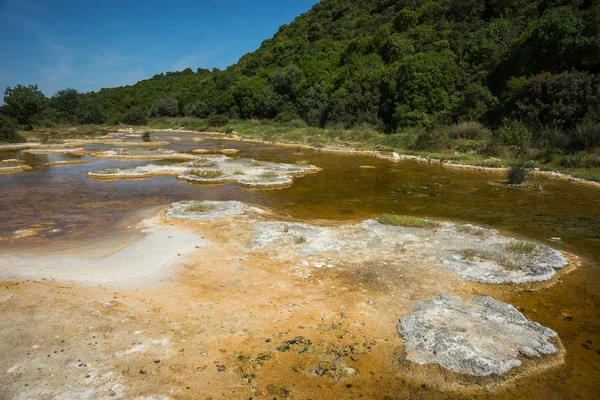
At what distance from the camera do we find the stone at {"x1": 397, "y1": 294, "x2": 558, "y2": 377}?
4.24 metres

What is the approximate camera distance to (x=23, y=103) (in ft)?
152

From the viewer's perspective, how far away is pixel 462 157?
21.8 m

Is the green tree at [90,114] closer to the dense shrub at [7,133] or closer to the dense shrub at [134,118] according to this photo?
the dense shrub at [134,118]

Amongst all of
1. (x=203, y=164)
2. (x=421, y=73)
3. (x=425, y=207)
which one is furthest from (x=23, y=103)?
(x=425, y=207)

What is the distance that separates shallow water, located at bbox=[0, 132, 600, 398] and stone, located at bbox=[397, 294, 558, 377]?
1.01 feet

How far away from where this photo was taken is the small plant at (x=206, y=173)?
16.3 m

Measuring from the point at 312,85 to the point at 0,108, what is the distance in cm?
3964

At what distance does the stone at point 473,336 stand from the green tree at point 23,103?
2196 inches

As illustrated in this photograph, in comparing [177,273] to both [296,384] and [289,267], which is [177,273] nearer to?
[289,267]

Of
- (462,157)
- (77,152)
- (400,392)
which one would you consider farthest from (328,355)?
(77,152)

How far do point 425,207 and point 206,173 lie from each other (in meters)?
9.51

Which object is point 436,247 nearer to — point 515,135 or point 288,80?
point 515,135

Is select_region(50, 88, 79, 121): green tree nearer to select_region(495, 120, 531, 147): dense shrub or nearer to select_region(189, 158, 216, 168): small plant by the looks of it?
select_region(189, 158, 216, 168): small plant

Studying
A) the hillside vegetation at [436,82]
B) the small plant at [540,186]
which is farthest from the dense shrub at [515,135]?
the small plant at [540,186]
